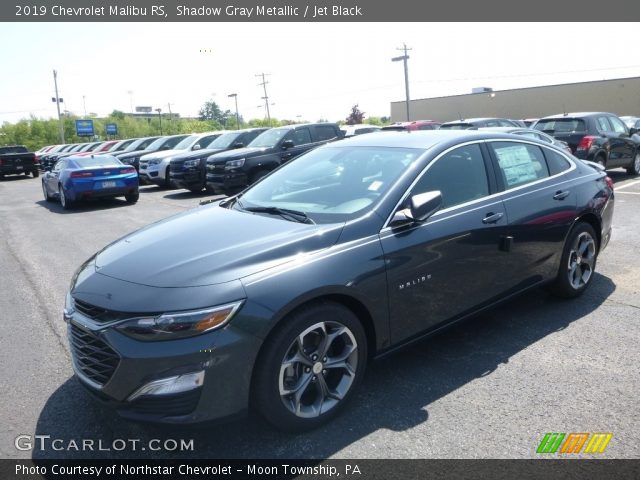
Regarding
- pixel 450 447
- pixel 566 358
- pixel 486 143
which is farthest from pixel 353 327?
pixel 486 143

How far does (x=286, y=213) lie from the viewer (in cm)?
355

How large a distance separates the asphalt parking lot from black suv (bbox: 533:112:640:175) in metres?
7.56

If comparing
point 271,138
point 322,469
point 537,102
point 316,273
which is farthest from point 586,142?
point 537,102

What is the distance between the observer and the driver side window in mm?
3670

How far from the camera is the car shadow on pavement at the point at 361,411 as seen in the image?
2.84 m

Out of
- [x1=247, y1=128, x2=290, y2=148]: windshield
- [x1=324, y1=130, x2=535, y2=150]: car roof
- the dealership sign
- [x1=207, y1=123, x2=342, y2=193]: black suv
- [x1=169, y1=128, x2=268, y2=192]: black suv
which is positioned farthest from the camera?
the dealership sign

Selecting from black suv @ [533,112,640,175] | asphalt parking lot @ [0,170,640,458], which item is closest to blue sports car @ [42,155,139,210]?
asphalt parking lot @ [0,170,640,458]

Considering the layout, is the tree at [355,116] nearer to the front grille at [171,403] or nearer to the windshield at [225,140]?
the windshield at [225,140]

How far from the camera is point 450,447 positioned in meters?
2.77

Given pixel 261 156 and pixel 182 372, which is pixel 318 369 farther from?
pixel 261 156

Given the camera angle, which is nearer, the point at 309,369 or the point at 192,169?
the point at 309,369

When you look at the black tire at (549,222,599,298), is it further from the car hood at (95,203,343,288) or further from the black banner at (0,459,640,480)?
the car hood at (95,203,343,288)

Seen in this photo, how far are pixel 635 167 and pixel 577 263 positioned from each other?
10526 mm

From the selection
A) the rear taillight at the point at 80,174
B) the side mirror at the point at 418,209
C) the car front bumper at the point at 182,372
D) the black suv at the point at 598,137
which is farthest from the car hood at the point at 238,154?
the car front bumper at the point at 182,372
